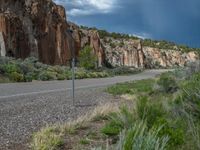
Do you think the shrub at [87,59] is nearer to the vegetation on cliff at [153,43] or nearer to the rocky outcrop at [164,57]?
the vegetation on cliff at [153,43]

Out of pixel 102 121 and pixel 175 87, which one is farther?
pixel 175 87

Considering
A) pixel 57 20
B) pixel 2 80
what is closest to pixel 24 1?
pixel 57 20

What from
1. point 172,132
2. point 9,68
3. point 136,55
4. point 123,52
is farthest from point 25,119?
point 136,55

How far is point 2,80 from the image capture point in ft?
106

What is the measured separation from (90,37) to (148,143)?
9041 cm

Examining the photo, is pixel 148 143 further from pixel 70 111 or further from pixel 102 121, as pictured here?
pixel 70 111

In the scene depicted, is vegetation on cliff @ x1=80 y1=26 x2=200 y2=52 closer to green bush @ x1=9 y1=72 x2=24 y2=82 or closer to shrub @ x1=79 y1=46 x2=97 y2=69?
shrub @ x1=79 y1=46 x2=97 y2=69

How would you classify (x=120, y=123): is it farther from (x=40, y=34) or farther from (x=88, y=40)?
(x=88, y=40)

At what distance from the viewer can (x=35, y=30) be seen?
64.0 metres

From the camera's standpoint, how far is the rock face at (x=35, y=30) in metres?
55.8

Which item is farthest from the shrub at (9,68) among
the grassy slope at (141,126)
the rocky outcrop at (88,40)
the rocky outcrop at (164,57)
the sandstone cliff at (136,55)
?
the rocky outcrop at (164,57)

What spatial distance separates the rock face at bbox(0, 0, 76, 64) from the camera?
55.8 metres

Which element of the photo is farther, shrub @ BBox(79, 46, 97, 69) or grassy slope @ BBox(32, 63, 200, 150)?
shrub @ BBox(79, 46, 97, 69)

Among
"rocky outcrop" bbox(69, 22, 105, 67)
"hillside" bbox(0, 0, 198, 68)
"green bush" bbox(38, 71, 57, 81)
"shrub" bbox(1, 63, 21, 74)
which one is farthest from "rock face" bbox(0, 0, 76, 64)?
"shrub" bbox(1, 63, 21, 74)
